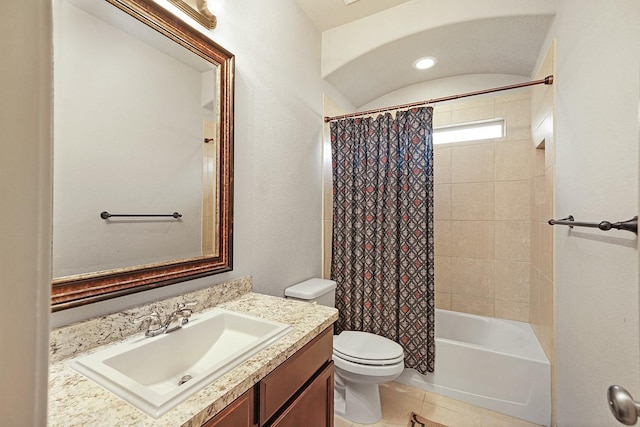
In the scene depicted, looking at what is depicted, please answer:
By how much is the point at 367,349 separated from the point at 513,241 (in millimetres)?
A: 1552

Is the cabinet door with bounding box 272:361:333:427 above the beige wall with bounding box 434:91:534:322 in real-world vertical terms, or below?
below

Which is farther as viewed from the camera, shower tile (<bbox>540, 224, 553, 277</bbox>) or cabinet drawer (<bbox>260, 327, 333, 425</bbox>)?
shower tile (<bbox>540, 224, 553, 277</bbox>)

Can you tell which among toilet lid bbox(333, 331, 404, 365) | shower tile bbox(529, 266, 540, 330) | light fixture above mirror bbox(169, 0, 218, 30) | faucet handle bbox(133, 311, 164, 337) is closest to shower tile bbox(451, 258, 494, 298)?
shower tile bbox(529, 266, 540, 330)

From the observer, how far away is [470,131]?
2596mm

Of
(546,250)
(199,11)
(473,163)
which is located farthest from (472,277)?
(199,11)

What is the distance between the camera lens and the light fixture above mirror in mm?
1205

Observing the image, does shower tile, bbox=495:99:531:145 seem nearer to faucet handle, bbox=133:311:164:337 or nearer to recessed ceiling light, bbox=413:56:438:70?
recessed ceiling light, bbox=413:56:438:70

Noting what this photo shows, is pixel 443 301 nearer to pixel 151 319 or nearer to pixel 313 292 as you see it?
pixel 313 292

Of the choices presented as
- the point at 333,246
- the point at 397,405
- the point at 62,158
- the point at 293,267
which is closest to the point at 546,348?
the point at 397,405

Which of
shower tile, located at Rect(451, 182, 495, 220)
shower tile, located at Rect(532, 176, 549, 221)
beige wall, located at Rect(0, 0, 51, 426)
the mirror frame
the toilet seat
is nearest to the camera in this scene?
beige wall, located at Rect(0, 0, 51, 426)

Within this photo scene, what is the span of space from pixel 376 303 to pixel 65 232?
1841mm

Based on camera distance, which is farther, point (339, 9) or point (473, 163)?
point (473, 163)

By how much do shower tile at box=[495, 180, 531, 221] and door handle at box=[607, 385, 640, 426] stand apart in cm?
212

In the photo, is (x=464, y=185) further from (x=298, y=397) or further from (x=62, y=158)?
(x=62, y=158)
